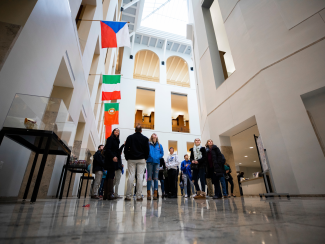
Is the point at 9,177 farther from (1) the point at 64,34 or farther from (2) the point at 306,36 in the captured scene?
(2) the point at 306,36

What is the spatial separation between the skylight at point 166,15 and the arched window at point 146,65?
3.26 m

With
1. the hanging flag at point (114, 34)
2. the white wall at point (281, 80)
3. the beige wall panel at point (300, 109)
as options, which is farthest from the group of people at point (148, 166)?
the hanging flag at point (114, 34)

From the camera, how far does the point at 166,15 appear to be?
19953 mm

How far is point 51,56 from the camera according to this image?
416 centimetres

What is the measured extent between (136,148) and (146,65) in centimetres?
2186

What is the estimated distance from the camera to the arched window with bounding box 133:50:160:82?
22487mm

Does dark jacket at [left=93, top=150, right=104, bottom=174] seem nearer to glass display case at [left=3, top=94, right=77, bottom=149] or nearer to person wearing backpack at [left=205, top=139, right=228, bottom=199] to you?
glass display case at [left=3, top=94, right=77, bottom=149]

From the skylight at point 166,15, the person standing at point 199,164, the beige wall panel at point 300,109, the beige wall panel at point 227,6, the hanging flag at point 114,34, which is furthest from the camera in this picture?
the skylight at point 166,15

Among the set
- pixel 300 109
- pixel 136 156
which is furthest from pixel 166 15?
pixel 136 156

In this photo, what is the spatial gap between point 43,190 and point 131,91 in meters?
14.4

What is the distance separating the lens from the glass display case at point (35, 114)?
2729 mm

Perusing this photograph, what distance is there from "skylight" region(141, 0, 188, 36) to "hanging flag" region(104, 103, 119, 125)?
1343 centimetres

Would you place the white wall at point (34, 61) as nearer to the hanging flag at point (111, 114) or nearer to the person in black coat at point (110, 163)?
the person in black coat at point (110, 163)

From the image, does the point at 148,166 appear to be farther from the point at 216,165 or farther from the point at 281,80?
the point at 281,80
